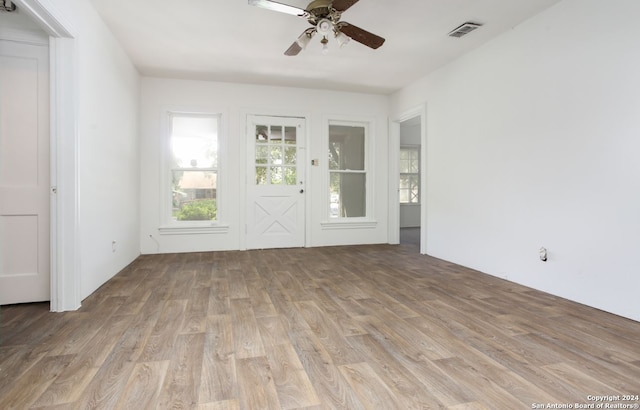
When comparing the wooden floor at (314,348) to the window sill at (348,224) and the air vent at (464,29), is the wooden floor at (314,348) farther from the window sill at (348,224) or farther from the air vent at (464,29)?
the air vent at (464,29)

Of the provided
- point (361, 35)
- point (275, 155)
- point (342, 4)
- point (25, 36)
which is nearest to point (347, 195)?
point (275, 155)

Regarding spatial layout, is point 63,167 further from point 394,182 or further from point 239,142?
point 394,182

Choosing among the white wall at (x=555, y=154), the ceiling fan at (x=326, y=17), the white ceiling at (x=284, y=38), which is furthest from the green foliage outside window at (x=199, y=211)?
the white wall at (x=555, y=154)

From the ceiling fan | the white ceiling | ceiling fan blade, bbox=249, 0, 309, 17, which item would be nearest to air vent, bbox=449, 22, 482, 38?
the white ceiling

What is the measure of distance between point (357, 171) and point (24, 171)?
4385 millimetres

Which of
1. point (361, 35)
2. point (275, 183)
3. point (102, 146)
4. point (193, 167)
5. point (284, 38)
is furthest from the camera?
point (275, 183)

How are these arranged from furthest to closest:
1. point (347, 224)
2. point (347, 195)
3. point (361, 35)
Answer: point (347, 195) → point (347, 224) → point (361, 35)

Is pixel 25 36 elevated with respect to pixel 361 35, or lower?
lower

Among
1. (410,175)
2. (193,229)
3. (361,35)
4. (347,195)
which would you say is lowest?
(193,229)

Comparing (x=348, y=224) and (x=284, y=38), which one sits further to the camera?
(x=348, y=224)

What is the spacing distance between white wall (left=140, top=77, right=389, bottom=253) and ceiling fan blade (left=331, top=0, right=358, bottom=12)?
292 centimetres

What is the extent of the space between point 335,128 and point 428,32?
2.45m

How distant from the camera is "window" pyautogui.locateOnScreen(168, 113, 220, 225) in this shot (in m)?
5.11

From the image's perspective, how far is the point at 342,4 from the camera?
251 centimetres
